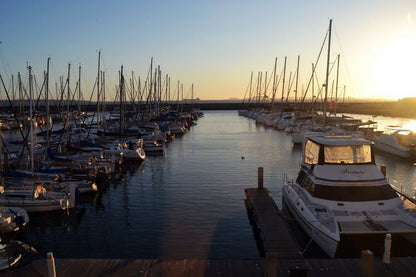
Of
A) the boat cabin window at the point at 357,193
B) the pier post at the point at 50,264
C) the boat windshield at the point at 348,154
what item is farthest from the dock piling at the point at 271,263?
the boat windshield at the point at 348,154

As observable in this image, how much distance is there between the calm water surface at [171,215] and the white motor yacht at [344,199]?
3.03m

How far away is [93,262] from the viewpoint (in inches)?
421

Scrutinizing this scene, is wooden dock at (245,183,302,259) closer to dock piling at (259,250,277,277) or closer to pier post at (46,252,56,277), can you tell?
dock piling at (259,250,277,277)

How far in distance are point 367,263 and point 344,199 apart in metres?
5.54

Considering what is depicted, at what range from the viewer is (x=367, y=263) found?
9.32 metres

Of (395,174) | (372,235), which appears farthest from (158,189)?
(395,174)

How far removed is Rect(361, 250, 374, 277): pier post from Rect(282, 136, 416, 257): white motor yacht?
2.67m

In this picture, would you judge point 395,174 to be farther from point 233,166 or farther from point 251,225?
point 251,225

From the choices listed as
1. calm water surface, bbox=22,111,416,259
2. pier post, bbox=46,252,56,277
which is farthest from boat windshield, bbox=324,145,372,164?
pier post, bbox=46,252,56,277

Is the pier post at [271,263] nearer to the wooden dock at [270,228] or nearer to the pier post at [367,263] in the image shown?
the pier post at [367,263]

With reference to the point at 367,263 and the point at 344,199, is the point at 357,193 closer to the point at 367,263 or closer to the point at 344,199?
the point at 344,199

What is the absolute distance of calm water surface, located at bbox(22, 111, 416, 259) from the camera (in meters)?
15.1

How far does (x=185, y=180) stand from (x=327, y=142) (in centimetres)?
1345

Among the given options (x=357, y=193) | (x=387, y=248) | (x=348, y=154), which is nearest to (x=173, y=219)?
(x=357, y=193)
